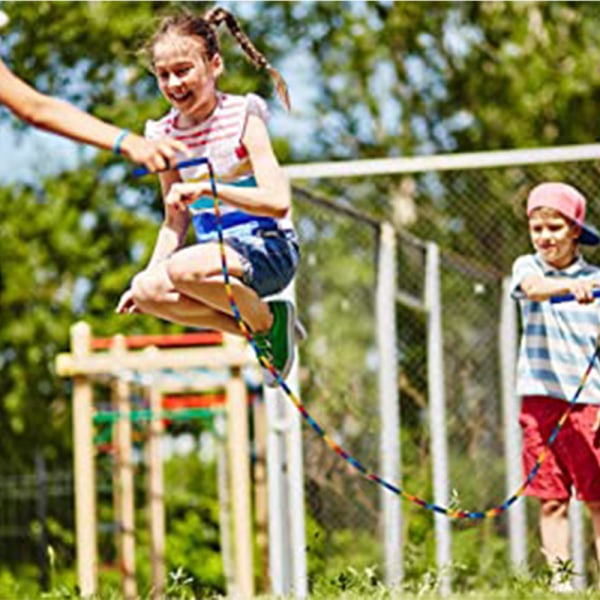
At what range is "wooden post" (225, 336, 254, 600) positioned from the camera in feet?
40.3

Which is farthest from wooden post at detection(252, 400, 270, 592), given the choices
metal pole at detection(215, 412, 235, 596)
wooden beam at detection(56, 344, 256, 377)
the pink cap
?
the pink cap

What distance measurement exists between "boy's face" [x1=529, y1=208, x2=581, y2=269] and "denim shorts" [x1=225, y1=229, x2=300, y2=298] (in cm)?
114

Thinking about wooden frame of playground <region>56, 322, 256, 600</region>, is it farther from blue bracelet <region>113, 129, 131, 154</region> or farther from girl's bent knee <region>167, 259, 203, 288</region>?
blue bracelet <region>113, 129, 131, 154</region>

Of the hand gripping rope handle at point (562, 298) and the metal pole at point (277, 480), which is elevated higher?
the hand gripping rope handle at point (562, 298)

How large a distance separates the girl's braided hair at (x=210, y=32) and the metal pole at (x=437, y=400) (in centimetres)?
380

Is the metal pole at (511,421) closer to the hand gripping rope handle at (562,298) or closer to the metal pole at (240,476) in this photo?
the metal pole at (240,476)

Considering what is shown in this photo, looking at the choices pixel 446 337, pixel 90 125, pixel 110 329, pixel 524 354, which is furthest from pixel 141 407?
pixel 90 125

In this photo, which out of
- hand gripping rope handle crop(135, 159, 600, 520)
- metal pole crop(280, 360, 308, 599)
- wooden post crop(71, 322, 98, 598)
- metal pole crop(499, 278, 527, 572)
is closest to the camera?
hand gripping rope handle crop(135, 159, 600, 520)

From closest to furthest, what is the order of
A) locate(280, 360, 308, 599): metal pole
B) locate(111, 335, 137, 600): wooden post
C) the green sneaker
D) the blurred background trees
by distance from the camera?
the green sneaker → locate(280, 360, 308, 599): metal pole → locate(111, 335, 137, 600): wooden post → the blurred background trees

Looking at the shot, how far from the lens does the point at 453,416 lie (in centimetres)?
1101

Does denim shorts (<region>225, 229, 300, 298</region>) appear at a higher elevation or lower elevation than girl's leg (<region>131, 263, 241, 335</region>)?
higher

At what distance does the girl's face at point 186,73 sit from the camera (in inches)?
250

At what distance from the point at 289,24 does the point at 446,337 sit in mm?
6537

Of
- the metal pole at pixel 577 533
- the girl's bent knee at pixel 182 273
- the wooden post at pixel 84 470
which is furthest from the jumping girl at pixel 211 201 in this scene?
the wooden post at pixel 84 470
